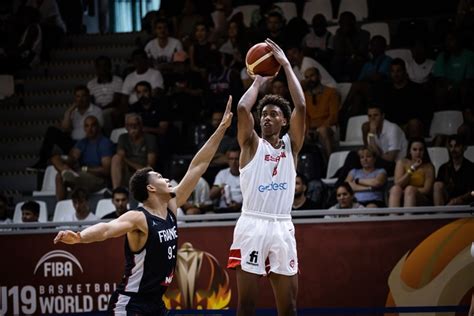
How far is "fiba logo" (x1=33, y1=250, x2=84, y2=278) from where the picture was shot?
10273 mm

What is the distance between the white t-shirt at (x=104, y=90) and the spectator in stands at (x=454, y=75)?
178 inches

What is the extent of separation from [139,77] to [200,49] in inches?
37.2

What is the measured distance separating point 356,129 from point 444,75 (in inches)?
52.3

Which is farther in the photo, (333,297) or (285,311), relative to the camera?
(333,297)

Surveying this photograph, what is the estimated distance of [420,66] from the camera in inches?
511

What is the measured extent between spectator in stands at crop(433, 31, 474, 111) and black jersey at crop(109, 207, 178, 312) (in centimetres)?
610

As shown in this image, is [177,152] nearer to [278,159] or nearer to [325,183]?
[325,183]

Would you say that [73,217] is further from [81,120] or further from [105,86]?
[105,86]

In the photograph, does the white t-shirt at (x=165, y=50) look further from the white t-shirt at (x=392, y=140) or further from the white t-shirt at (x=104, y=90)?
the white t-shirt at (x=392, y=140)

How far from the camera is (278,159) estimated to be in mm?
7953

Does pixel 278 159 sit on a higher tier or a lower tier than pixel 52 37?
lower

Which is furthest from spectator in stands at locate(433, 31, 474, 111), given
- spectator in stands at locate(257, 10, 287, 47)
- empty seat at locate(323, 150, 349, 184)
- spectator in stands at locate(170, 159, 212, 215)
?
spectator in stands at locate(170, 159, 212, 215)

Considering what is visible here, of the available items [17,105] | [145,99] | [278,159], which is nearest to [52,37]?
[17,105]

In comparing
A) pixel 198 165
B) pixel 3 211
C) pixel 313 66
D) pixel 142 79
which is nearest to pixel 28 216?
pixel 3 211
